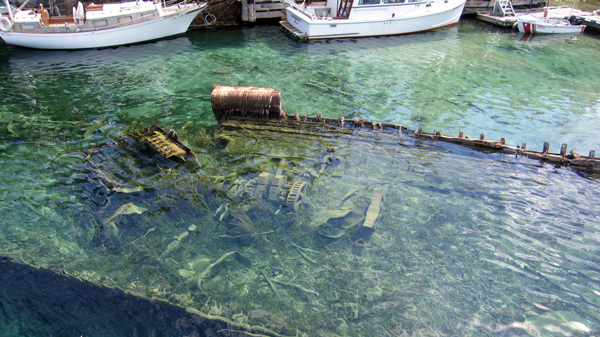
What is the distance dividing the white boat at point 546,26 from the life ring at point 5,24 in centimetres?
3149

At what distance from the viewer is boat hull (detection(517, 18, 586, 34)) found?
883 inches

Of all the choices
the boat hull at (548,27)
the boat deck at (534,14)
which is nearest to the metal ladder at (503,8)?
the boat deck at (534,14)

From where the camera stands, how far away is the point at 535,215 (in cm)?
732

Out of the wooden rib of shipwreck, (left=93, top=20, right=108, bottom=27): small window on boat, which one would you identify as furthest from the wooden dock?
the wooden rib of shipwreck

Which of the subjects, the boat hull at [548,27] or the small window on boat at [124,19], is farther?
the boat hull at [548,27]

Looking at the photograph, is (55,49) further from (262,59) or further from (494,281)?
(494,281)

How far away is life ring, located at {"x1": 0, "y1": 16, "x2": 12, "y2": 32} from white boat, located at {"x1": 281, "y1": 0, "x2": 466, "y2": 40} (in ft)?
50.0

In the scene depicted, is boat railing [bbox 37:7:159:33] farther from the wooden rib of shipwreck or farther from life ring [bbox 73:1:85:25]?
the wooden rib of shipwreck

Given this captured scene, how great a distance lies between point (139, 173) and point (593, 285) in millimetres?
9895

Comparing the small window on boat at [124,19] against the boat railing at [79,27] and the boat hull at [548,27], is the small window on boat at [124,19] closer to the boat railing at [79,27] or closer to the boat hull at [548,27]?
the boat railing at [79,27]

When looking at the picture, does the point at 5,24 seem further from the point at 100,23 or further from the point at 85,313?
the point at 85,313

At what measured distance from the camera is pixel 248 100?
32.8ft

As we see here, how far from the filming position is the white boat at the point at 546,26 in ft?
73.6

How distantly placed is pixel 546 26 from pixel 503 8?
3970 mm
